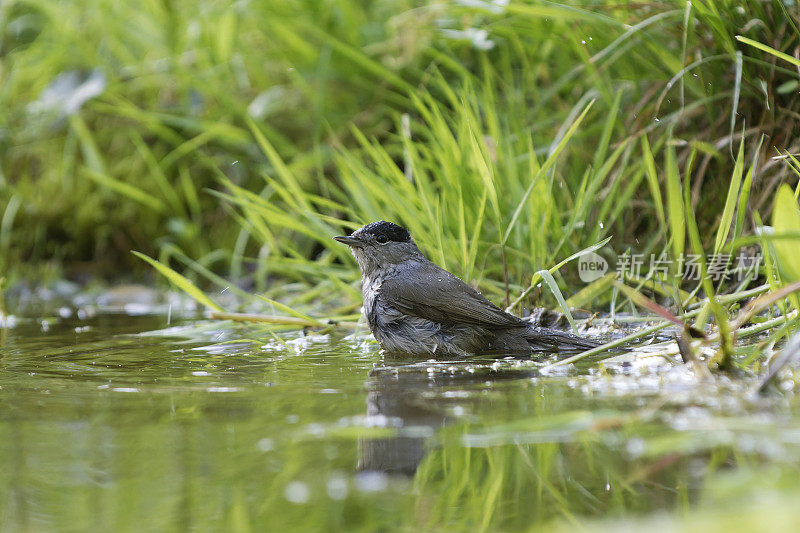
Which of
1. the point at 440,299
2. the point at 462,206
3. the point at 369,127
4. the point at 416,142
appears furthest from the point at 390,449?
the point at 369,127

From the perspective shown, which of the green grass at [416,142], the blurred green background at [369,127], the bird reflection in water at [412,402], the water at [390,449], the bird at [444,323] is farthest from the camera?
the blurred green background at [369,127]

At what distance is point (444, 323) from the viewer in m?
3.62

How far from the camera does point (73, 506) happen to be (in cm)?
165

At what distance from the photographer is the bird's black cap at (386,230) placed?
13.1 ft

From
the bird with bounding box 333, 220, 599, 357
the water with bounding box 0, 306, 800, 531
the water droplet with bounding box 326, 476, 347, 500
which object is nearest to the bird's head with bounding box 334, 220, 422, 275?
the bird with bounding box 333, 220, 599, 357

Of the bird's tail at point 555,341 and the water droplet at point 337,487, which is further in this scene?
the bird's tail at point 555,341

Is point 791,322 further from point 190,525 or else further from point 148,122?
point 148,122

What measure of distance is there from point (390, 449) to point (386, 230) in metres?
2.13

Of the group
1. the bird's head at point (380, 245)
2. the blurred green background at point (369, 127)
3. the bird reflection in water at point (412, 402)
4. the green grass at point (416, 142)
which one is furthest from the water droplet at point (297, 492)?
the bird's head at point (380, 245)

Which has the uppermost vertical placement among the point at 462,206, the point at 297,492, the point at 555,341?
the point at 462,206

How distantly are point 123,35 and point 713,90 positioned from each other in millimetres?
4631

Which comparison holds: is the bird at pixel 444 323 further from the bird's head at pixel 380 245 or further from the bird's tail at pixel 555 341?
the bird's head at pixel 380 245

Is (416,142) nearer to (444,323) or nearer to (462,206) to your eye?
(462,206)

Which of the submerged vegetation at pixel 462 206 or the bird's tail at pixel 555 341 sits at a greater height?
the submerged vegetation at pixel 462 206
